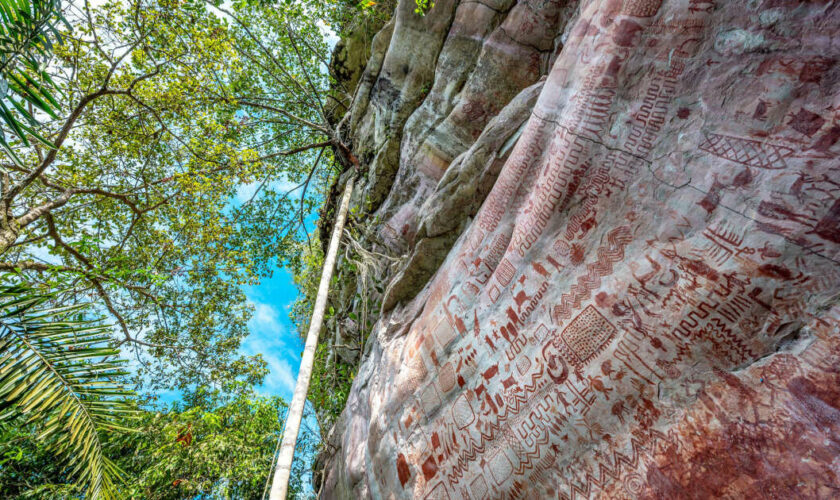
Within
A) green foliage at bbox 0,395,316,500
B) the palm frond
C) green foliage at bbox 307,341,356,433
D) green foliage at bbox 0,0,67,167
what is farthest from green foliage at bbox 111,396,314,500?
green foliage at bbox 0,0,67,167

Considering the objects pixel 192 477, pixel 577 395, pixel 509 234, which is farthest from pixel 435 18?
pixel 192 477

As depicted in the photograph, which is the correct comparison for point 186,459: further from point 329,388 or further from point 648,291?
point 648,291

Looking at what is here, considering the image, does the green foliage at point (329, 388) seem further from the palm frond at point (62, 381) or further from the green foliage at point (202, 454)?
the palm frond at point (62, 381)

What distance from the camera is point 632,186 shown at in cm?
233

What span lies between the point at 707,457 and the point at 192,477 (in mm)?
7802

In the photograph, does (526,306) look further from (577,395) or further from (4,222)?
(4,222)

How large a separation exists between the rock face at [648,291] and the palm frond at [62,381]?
2.38m

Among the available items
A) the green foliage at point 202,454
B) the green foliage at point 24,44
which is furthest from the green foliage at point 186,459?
the green foliage at point 24,44

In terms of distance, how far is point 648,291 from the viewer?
2.05 metres

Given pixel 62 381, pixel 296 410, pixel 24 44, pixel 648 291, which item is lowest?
pixel 648 291

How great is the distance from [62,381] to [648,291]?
453 centimetres

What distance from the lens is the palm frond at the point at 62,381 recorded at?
2.55 m

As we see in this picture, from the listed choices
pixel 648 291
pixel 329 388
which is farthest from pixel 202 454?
pixel 648 291

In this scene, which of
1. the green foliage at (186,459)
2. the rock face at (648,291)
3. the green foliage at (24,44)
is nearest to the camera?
the rock face at (648,291)
